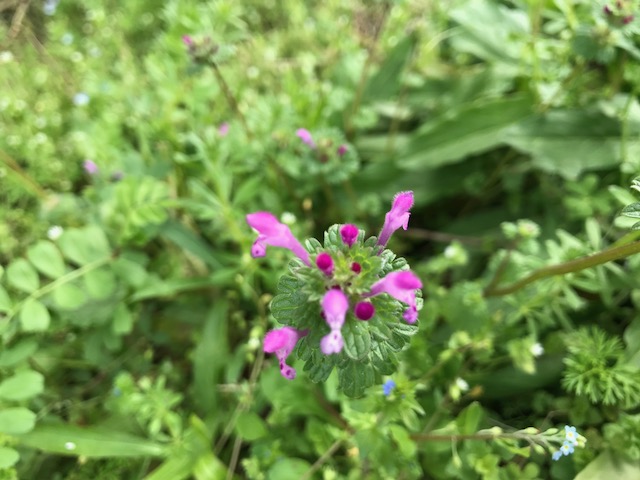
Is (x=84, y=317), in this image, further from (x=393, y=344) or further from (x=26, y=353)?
(x=393, y=344)

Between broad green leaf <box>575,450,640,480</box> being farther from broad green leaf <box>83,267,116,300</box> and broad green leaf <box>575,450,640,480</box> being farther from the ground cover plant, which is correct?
broad green leaf <box>83,267,116,300</box>

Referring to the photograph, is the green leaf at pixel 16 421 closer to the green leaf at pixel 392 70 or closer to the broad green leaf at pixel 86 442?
the broad green leaf at pixel 86 442

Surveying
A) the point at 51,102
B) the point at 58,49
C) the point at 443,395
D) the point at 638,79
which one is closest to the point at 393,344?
the point at 443,395

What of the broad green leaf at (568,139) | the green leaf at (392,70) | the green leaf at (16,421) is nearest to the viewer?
the green leaf at (16,421)

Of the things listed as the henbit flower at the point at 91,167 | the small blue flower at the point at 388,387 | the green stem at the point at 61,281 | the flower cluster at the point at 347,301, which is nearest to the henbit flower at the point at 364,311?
the flower cluster at the point at 347,301

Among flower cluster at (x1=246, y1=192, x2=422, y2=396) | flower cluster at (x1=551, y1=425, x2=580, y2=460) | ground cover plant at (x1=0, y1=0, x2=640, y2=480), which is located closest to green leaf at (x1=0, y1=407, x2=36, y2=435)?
ground cover plant at (x1=0, y1=0, x2=640, y2=480)
